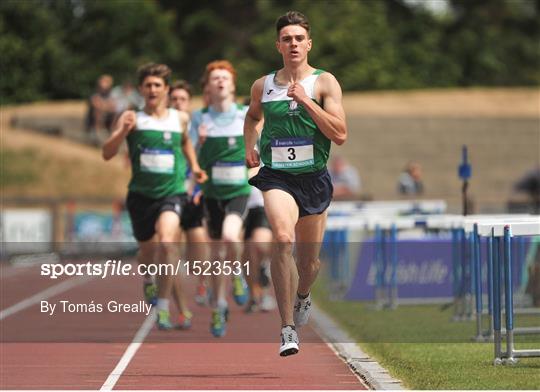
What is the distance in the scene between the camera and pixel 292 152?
11242 millimetres

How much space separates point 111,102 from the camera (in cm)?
3894

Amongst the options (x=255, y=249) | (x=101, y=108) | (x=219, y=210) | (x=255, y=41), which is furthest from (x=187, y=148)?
(x=255, y=41)

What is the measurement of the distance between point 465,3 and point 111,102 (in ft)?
112

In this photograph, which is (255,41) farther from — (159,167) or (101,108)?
(159,167)

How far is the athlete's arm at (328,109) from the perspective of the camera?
10898 mm

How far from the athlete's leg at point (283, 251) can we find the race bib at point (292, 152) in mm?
241

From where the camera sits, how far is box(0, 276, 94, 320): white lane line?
18031 mm

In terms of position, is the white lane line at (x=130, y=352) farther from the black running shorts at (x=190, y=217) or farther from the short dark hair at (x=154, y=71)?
the short dark hair at (x=154, y=71)

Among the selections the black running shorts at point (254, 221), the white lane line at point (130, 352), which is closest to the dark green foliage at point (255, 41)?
the black running shorts at point (254, 221)

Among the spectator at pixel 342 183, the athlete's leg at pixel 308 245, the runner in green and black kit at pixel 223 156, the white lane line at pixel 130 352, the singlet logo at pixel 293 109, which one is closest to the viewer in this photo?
the white lane line at pixel 130 352

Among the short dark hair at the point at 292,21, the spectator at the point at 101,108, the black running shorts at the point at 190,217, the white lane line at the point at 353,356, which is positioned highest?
the spectator at the point at 101,108

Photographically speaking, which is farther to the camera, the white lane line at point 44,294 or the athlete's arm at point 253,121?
the white lane line at point 44,294

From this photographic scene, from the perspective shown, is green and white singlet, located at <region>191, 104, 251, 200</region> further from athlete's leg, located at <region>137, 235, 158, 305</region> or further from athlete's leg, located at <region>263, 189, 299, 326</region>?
athlete's leg, located at <region>263, 189, 299, 326</region>

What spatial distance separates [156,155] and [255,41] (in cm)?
4360
